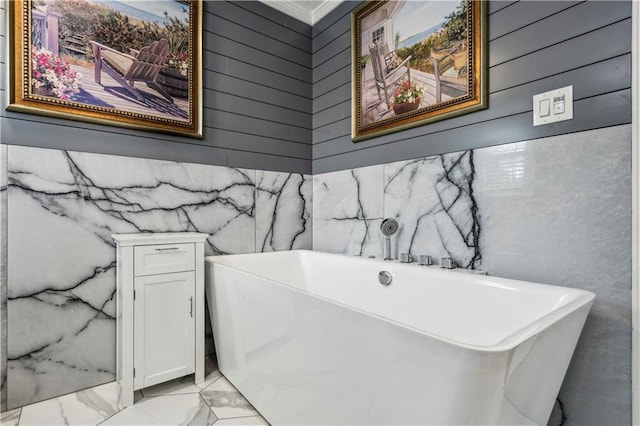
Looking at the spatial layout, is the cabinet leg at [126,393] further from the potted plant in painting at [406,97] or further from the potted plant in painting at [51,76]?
the potted plant in painting at [406,97]

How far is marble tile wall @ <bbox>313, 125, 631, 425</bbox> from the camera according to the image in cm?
111

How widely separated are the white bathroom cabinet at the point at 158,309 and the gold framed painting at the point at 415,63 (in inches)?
52.4

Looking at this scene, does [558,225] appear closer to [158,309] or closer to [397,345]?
[397,345]

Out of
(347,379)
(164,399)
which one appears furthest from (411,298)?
(164,399)

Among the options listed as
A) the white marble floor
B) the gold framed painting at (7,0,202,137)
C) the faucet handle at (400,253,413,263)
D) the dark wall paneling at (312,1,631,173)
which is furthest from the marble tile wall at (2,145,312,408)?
the dark wall paneling at (312,1,631,173)

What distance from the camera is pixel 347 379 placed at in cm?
91

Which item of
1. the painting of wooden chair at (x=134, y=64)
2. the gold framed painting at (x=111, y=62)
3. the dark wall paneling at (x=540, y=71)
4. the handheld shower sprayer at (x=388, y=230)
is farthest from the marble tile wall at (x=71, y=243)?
the dark wall paneling at (x=540, y=71)

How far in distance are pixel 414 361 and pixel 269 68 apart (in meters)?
2.19

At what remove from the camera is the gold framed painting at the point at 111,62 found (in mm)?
1493

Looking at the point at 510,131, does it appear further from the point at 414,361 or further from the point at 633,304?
the point at 414,361

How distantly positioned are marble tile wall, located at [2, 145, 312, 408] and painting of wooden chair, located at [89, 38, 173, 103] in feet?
1.41

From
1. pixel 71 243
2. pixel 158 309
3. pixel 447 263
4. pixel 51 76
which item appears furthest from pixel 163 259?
pixel 447 263

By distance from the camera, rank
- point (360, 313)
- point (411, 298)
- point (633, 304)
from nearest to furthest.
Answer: point (360, 313), point (633, 304), point (411, 298)

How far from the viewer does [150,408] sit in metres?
1.48
